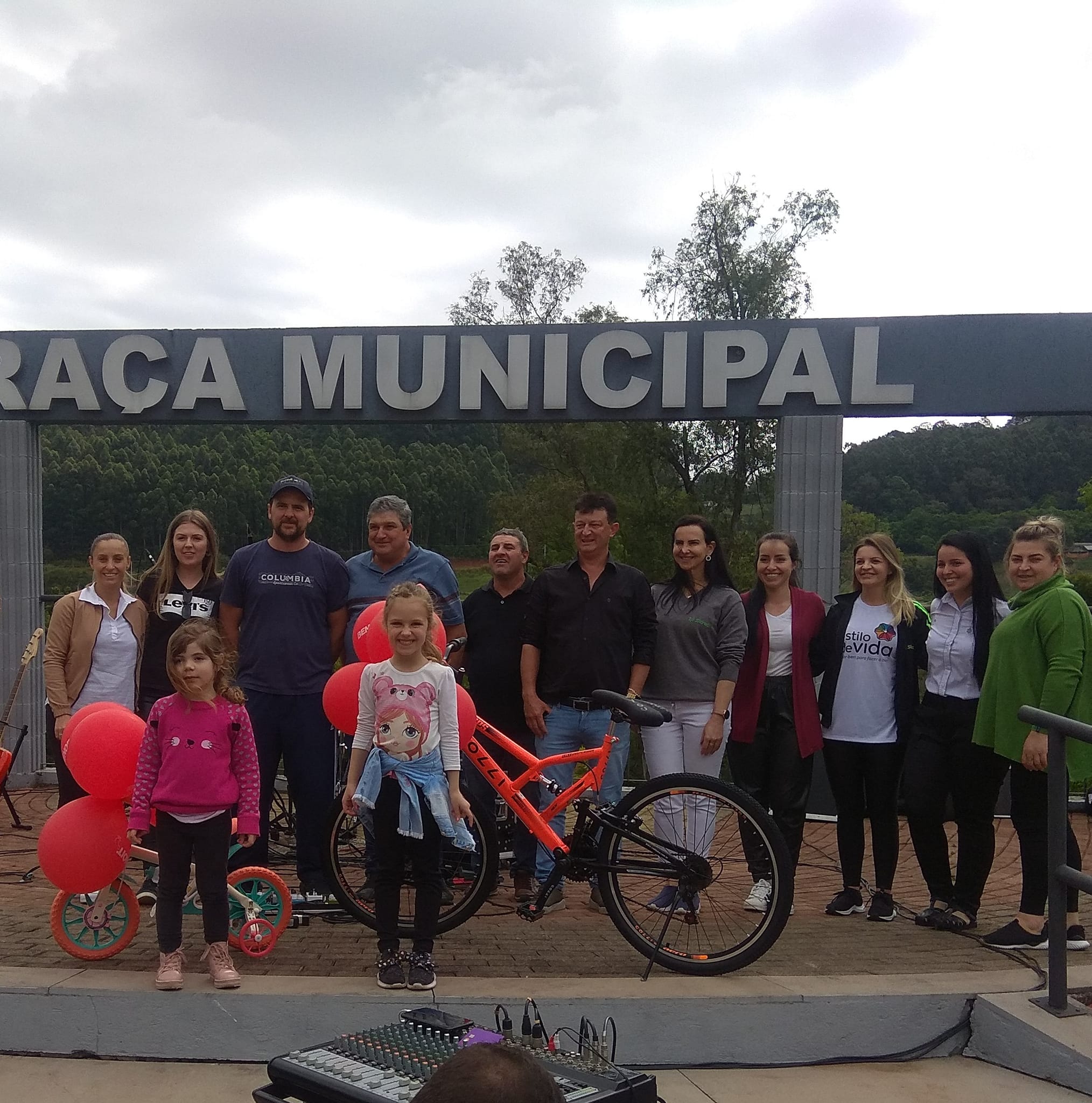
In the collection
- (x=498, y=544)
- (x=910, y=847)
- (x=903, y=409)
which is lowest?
(x=910, y=847)

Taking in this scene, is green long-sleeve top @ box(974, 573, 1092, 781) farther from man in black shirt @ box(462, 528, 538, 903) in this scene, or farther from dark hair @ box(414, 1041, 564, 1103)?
dark hair @ box(414, 1041, 564, 1103)

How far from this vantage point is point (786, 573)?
502cm

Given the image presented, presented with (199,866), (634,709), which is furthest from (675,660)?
(199,866)

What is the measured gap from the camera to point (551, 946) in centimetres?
445

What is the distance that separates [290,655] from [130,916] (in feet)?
3.98

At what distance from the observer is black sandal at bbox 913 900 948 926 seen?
472 cm

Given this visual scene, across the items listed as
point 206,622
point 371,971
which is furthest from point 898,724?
point 206,622

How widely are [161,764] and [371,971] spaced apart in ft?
3.65

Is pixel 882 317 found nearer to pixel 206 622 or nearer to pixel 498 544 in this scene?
pixel 498 544

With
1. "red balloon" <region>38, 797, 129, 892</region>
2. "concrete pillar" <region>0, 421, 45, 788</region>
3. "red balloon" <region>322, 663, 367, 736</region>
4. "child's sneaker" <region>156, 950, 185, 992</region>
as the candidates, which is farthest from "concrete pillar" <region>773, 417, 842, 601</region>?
"concrete pillar" <region>0, 421, 45, 788</region>

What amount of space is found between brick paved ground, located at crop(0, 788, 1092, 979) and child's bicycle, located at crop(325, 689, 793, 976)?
0.64 ft

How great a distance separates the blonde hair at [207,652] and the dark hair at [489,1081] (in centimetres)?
270

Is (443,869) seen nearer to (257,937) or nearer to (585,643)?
(257,937)

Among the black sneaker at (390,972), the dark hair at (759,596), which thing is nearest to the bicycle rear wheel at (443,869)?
the black sneaker at (390,972)
